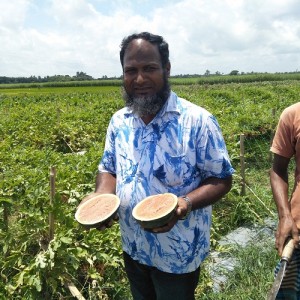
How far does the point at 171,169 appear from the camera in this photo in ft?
6.34

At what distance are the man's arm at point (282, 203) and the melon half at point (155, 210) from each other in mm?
709

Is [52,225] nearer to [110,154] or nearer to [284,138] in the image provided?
[110,154]

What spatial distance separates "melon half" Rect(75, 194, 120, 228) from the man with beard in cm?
9

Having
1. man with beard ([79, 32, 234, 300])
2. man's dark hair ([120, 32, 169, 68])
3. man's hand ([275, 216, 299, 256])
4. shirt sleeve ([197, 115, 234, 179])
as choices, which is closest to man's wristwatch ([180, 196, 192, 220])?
man with beard ([79, 32, 234, 300])

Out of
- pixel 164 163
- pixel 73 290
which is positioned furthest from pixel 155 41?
pixel 73 290

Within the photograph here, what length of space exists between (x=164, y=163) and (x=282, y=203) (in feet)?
2.52

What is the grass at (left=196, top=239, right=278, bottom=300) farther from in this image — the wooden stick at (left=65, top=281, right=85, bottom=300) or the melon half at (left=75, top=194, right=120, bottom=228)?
the melon half at (left=75, top=194, right=120, bottom=228)

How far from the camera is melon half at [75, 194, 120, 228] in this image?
1.93 metres

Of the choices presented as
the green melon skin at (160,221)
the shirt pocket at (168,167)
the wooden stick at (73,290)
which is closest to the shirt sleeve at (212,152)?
the shirt pocket at (168,167)

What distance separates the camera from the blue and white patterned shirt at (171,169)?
1.93 m

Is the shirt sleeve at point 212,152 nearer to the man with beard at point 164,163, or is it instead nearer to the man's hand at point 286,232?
the man with beard at point 164,163

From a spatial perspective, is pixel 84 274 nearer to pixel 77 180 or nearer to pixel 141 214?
pixel 77 180

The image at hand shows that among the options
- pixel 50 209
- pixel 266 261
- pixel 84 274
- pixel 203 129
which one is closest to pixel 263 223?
pixel 266 261

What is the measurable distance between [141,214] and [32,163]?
10.4ft
